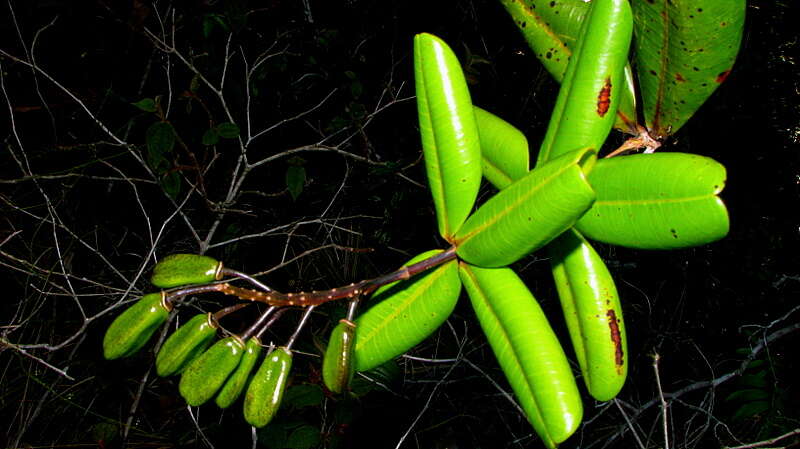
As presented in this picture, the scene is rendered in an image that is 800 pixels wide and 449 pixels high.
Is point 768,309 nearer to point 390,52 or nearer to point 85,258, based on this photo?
point 390,52

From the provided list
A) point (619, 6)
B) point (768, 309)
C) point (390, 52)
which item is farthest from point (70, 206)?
point (768, 309)

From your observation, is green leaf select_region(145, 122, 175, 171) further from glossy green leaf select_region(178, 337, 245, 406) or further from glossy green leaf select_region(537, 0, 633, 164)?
glossy green leaf select_region(537, 0, 633, 164)

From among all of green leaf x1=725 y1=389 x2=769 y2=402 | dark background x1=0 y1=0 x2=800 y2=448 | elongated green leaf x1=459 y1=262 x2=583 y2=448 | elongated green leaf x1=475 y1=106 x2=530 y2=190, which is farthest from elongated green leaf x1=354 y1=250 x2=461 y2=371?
green leaf x1=725 y1=389 x2=769 y2=402

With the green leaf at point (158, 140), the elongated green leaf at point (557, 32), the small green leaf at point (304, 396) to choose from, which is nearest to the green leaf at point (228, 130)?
the green leaf at point (158, 140)

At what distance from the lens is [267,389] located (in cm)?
50

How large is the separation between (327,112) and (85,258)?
3.85 feet

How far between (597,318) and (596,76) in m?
0.23

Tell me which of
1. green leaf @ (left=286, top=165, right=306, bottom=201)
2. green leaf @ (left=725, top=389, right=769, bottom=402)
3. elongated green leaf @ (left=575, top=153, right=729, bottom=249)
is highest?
elongated green leaf @ (left=575, top=153, right=729, bottom=249)

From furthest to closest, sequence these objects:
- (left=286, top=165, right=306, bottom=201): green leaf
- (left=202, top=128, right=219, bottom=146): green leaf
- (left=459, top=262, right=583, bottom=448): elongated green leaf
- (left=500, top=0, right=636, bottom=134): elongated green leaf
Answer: (left=286, top=165, right=306, bottom=201): green leaf
(left=202, top=128, right=219, bottom=146): green leaf
(left=500, top=0, right=636, bottom=134): elongated green leaf
(left=459, top=262, right=583, bottom=448): elongated green leaf

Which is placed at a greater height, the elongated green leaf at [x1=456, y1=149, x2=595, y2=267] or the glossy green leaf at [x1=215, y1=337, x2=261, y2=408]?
the elongated green leaf at [x1=456, y1=149, x2=595, y2=267]

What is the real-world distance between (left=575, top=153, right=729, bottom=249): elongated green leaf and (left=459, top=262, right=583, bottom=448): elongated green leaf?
0.10m

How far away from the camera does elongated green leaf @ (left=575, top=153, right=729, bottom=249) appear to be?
0.45 meters

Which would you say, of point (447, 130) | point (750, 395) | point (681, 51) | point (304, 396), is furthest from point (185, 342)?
point (750, 395)

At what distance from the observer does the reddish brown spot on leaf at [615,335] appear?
1.80ft
